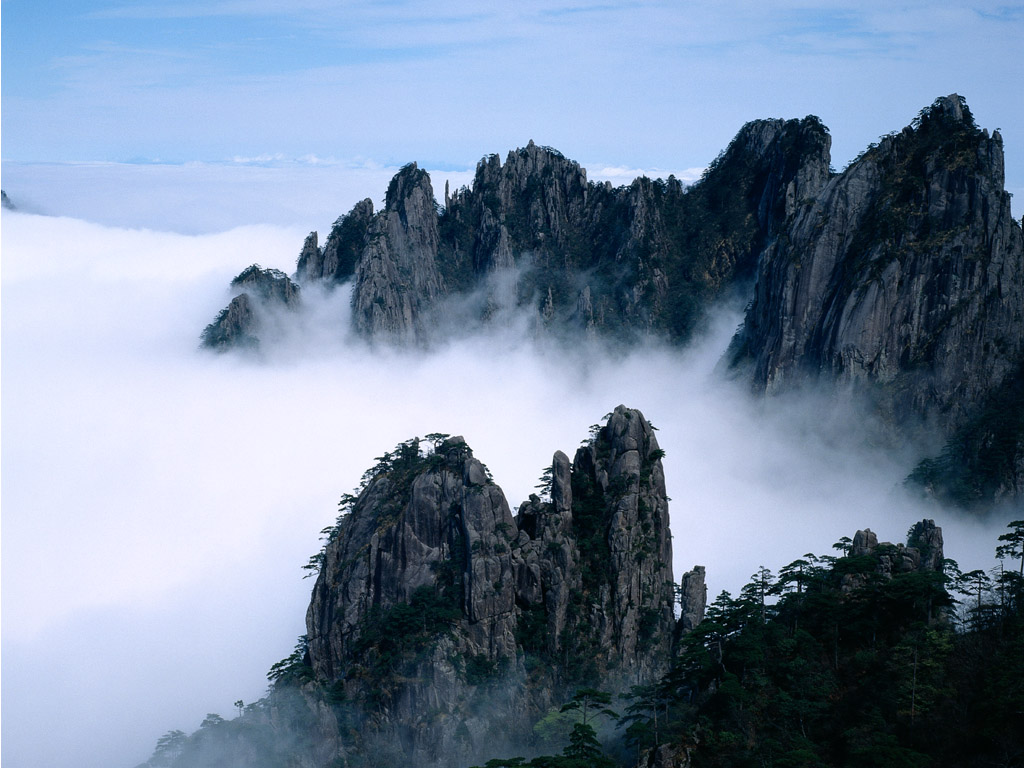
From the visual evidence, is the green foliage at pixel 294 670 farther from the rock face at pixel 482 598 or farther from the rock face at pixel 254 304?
the rock face at pixel 254 304

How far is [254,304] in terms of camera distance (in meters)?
188

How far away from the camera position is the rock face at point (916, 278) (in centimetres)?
13400

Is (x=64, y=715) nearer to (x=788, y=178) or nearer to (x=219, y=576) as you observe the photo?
(x=219, y=576)

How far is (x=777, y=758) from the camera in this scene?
51.6m

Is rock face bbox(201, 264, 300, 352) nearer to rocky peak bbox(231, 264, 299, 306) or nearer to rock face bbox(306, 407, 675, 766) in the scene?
rocky peak bbox(231, 264, 299, 306)

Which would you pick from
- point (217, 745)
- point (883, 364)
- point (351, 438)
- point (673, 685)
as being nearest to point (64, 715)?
point (217, 745)

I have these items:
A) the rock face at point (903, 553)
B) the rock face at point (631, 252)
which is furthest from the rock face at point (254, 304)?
the rock face at point (903, 553)

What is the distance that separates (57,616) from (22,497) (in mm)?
47973

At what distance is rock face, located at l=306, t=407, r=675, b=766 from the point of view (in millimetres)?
80312

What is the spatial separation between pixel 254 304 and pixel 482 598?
393 ft

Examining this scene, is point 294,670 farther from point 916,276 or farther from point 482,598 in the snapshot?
point 916,276

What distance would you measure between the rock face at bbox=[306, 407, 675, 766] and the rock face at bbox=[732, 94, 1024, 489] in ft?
198

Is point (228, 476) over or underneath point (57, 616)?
over

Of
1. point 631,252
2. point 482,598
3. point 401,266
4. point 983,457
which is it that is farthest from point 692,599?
point 631,252
